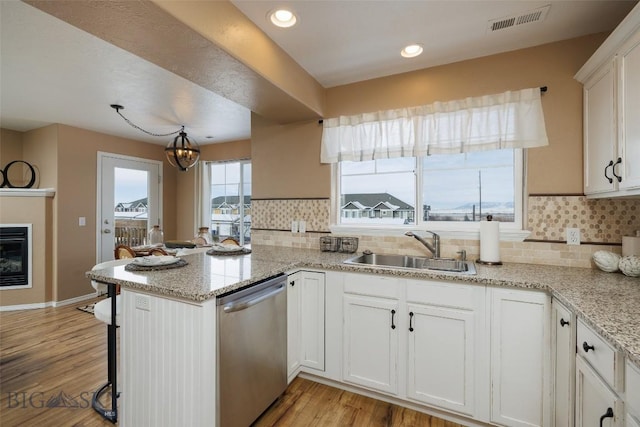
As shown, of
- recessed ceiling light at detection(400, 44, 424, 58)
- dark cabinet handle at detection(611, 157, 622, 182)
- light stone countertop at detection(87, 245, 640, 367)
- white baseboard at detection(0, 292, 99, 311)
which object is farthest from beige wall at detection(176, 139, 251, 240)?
dark cabinet handle at detection(611, 157, 622, 182)

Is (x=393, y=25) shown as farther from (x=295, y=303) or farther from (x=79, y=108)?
(x=79, y=108)

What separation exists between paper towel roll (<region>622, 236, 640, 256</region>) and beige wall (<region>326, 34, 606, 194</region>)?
377 mm

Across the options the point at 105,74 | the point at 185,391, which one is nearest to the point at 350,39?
the point at 105,74

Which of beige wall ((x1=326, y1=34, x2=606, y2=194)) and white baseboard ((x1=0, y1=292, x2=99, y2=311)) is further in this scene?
white baseboard ((x1=0, y1=292, x2=99, y2=311))

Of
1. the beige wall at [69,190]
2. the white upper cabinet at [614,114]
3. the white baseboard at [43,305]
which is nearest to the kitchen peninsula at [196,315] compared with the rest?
the white upper cabinet at [614,114]

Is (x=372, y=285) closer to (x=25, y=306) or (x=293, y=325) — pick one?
(x=293, y=325)

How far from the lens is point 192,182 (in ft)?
17.9

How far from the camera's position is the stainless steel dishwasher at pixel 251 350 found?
1461mm

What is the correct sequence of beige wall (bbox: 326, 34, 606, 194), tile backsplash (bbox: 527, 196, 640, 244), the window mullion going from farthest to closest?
the window mullion, beige wall (bbox: 326, 34, 606, 194), tile backsplash (bbox: 527, 196, 640, 244)

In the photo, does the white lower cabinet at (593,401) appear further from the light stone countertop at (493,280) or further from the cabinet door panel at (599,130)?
the cabinet door panel at (599,130)

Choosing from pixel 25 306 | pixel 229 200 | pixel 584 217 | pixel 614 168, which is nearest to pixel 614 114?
pixel 614 168

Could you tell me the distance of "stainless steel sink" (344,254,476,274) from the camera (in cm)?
211

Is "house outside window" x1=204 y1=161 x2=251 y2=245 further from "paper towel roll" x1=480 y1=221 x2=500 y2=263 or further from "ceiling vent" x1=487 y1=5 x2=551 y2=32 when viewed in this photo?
"ceiling vent" x1=487 y1=5 x2=551 y2=32

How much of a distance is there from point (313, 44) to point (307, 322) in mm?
2012
